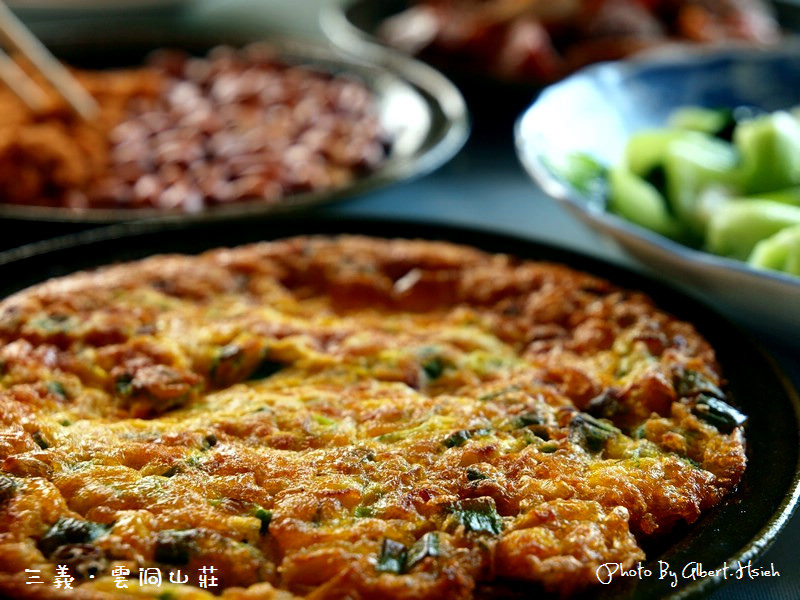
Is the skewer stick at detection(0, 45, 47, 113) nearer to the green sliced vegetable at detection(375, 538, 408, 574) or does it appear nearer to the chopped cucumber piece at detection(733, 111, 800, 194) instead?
the chopped cucumber piece at detection(733, 111, 800, 194)

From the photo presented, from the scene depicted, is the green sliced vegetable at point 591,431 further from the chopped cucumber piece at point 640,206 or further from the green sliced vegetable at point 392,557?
the chopped cucumber piece at point 640,206

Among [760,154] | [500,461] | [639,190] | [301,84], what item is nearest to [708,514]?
[500,461]

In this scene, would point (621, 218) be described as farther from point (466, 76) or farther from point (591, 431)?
point (466, 76)

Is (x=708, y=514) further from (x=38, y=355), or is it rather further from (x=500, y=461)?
(x=38, y=355)

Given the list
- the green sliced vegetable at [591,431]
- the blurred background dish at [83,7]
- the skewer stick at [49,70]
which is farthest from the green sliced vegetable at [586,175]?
the blurred background dish at [83,7]

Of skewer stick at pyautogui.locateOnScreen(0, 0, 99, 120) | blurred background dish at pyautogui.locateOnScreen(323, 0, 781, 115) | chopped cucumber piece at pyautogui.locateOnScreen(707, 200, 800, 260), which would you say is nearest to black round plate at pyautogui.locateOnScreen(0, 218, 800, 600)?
chopped cucumber piece at pyautogui.locateOnScreen(707, 200, 800, 260)

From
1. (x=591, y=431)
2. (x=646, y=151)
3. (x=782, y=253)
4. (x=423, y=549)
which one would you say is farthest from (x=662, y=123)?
(x=423, y=549)

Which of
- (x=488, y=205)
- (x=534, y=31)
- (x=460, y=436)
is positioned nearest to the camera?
(x=460, y=436)
